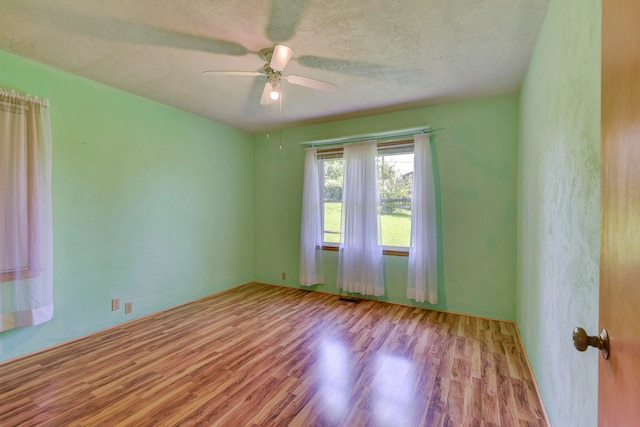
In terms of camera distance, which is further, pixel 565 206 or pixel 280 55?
pixel 280 55

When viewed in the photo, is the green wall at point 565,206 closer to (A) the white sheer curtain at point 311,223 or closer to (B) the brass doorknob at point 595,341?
(B) the brass doorknob at point 595,341

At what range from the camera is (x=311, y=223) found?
423cm

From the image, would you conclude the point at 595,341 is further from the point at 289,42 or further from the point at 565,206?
the point at 289,42

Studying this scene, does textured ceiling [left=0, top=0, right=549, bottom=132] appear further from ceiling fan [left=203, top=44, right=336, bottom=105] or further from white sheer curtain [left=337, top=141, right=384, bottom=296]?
white sheer curtain [left=337, top=141, right=384, bottom=296]

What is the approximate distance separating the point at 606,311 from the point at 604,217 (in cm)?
24

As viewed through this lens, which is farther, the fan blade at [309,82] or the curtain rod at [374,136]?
the curtain rod at [374,136]

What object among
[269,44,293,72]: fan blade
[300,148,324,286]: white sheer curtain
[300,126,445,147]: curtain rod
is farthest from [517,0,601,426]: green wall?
[300,148,324,286]: white sheer curtain

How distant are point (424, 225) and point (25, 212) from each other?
380cm

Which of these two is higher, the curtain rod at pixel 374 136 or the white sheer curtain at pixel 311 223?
the curtain rod at pixel 374 136

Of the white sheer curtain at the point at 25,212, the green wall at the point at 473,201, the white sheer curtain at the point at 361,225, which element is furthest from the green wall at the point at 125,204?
the green wall at the point at 473,201

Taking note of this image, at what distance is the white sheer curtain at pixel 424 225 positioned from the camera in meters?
3.40

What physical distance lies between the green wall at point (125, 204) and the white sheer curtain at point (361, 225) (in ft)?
6.02

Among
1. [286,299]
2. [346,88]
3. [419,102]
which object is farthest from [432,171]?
[286,299]

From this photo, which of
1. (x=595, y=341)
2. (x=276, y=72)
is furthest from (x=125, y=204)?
(x=595, y=341)
